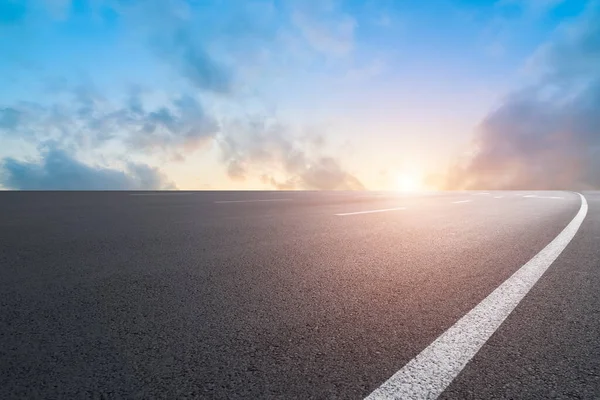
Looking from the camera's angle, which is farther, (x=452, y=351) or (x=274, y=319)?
(x=274, y=319)

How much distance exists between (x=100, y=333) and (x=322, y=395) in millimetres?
1251

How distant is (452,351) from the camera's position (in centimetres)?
177

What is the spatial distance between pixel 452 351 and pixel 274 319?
0.94 meters

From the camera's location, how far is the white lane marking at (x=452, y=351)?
1.45m

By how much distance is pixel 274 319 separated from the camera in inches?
86.4

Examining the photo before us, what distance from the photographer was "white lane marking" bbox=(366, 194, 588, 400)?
145cm

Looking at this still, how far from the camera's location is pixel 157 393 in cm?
143

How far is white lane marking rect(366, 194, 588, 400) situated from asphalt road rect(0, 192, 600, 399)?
0.04 meters

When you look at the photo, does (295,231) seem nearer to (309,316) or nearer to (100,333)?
(309,316)

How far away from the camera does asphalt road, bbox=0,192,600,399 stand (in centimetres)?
152

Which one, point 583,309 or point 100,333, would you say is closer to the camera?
point 100,333

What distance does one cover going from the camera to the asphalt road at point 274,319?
4.98ft

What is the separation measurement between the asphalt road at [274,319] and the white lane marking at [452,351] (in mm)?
39

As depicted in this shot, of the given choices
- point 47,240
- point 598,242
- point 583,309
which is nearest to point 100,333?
point 583,309
